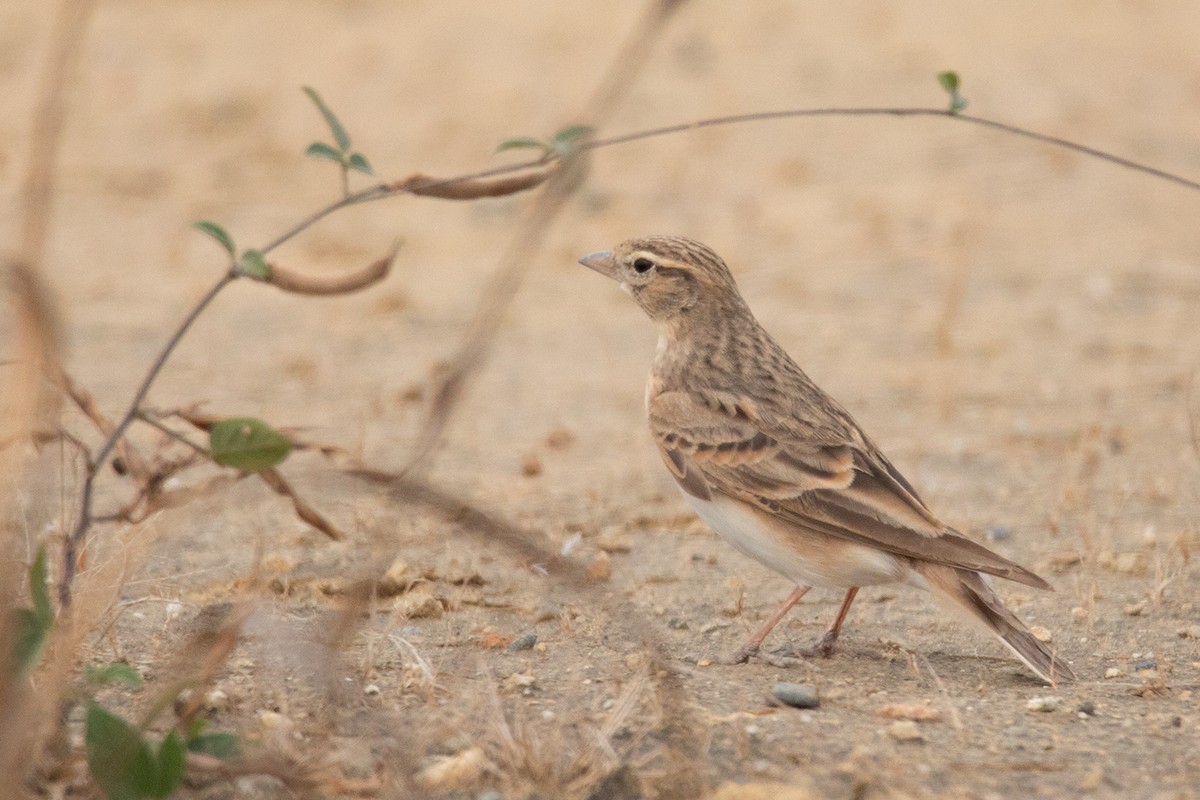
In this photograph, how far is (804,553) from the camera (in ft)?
14.0

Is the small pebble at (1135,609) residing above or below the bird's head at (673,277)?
below

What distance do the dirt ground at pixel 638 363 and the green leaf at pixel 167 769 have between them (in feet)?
0.77

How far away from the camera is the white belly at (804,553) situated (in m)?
4.20

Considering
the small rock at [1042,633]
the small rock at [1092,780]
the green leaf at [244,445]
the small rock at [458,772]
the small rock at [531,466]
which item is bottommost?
the small rock at [458,772]

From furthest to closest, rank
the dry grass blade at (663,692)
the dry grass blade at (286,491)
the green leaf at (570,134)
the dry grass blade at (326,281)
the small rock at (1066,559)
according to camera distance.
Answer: the small rock at (1066,559) < the dry grass blade at (326,281) < the dry grass blade at (286,491) < the green leaf at (570,134) < the dry grass blade at (663,692)

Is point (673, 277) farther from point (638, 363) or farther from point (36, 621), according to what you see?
point (638, 363)

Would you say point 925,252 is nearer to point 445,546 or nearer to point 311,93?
point 445,546

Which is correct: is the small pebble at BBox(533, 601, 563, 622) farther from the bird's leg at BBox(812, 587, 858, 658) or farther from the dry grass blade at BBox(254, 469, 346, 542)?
the dry grass blade at BBox(254, 469, 346, 542)

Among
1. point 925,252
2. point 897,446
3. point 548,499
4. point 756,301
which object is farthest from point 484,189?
point 925,252

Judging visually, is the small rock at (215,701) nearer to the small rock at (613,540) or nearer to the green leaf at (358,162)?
the green leaf at (358,162)

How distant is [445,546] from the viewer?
5.34m

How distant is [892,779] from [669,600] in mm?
1680

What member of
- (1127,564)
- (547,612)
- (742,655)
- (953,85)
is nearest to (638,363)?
(1127,564)

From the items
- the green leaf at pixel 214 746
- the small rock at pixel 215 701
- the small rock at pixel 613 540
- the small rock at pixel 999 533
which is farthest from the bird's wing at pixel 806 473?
the green leaf at pixel 214 746
